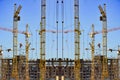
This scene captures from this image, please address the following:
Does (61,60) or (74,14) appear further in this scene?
(61,60)

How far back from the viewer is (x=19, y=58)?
64312 millimetres

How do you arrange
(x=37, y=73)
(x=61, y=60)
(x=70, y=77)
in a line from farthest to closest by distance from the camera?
(x=37, y=73) < (x=70, y=77) < (x=61, y=60)

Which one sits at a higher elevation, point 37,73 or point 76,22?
point 76,22

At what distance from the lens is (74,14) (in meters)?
50.7

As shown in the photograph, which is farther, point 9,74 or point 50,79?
point 9,74

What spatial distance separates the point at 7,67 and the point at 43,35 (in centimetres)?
2119

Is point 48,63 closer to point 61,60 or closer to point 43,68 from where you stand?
point 61,60

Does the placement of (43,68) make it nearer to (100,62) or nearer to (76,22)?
(76,22)

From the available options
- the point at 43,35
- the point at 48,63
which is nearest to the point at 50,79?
the point at 48,63

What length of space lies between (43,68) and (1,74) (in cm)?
1768

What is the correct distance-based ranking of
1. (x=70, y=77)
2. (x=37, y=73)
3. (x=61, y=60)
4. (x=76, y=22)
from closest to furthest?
1. (x=76, y=22)
2. (x=61, y=60)
3. (x=70, y=77)
4. (x=37, y=73)

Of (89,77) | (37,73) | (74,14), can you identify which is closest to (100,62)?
(89,77)

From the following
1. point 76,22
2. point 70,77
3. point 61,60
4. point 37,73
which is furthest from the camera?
point 37,73

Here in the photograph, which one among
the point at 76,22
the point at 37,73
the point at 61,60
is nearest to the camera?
the point at 76,22
